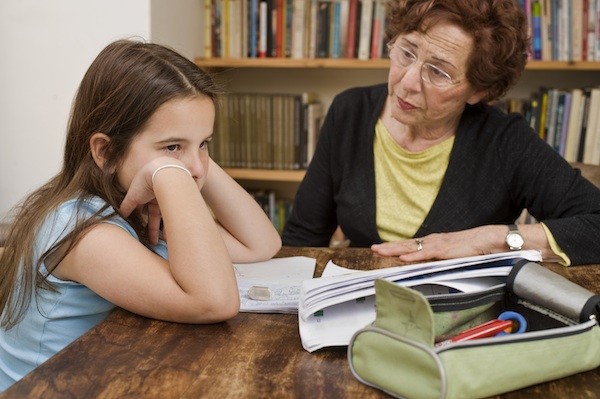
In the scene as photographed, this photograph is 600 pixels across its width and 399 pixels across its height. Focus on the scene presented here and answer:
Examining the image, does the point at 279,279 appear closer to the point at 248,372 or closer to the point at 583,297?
the point at 248,372

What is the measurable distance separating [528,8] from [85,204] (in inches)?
85.5

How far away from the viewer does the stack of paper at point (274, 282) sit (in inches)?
43.8

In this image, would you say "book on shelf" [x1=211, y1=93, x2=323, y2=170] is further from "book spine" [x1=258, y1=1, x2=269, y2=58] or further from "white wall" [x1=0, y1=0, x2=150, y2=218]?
"white wall" [x1=0, y1=0, x2=150, y2=218]

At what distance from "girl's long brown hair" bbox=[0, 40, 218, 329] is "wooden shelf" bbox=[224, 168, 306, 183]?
183 centimetres

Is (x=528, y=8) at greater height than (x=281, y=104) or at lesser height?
greater

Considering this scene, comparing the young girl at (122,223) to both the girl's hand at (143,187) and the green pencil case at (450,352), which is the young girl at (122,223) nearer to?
the girl's hand at (143,187)

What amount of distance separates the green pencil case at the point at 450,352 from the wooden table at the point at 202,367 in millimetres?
24

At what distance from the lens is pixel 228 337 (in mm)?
1004

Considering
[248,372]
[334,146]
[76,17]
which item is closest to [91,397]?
[248,372]

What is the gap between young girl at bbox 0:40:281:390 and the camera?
105cm

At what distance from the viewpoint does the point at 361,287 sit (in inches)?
39.8

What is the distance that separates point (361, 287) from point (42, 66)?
2059 mm

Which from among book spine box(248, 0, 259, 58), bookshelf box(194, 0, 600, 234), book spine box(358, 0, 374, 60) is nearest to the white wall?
bookshelf box(194, 0, 600, 234)

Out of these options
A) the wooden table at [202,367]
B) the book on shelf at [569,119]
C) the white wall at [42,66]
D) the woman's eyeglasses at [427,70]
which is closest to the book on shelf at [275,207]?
the white wall at [42,66]
